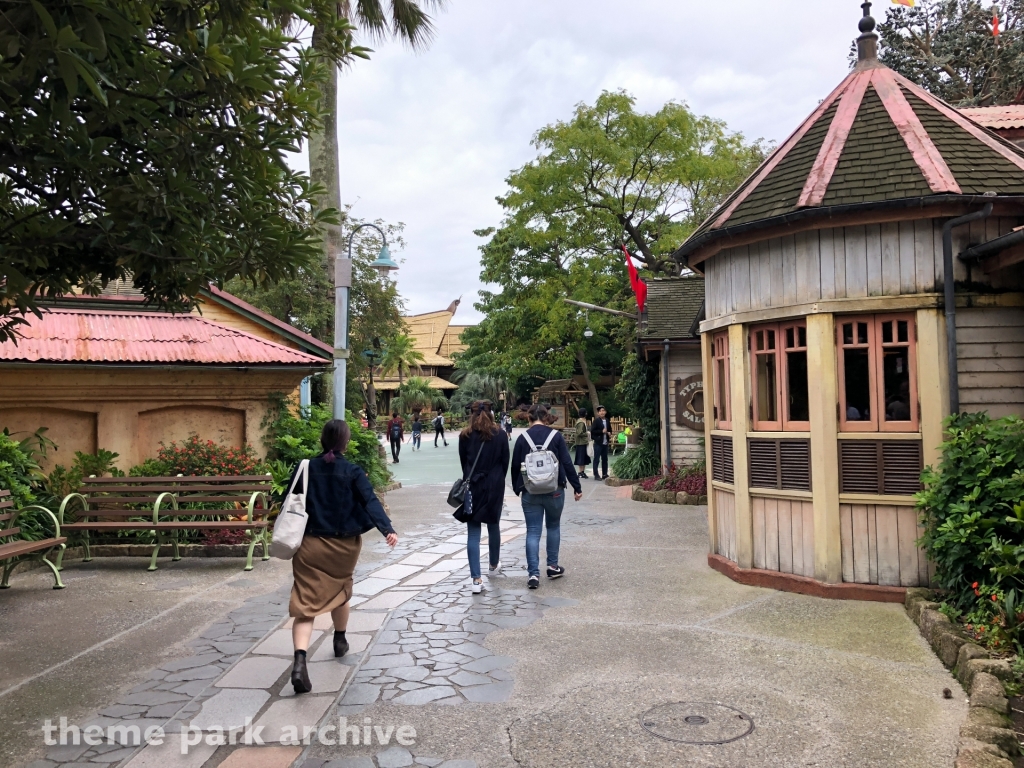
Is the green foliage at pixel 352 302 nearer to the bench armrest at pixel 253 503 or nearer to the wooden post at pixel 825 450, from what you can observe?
the bench armrest at pixel 253 503

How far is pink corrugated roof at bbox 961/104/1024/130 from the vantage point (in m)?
12.3

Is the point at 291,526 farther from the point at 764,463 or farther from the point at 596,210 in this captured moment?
the point at 596,210

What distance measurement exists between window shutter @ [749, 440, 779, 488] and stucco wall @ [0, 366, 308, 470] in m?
7.17

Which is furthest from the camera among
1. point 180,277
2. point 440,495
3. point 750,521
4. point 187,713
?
point 440,495

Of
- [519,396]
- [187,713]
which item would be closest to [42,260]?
[187,713]

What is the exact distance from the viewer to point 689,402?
16609mm

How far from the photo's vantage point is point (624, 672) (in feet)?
17.8

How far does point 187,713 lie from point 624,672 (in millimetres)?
2785

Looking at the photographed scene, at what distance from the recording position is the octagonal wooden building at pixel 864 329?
677cm

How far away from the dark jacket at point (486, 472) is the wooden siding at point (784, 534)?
98.4 inches

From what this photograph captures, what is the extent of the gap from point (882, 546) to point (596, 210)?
76.0 ft

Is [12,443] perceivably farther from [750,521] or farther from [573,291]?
[573,291]

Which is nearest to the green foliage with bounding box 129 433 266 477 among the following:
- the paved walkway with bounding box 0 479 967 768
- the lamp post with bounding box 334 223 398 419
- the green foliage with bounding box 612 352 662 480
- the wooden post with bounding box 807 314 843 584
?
the lamp post with bounding box 334 223 398 419

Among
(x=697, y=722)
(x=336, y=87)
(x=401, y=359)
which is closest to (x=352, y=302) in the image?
(x=336, y=87)
